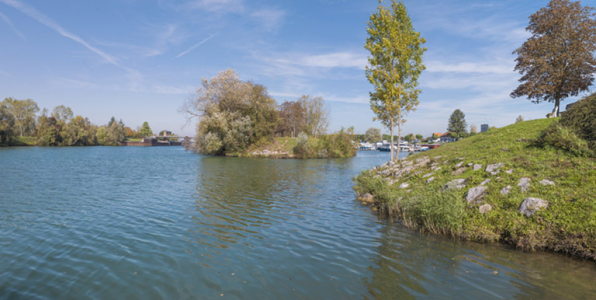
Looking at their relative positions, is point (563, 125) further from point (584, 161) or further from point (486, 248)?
point (486, 248)

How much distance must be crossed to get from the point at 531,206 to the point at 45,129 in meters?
133

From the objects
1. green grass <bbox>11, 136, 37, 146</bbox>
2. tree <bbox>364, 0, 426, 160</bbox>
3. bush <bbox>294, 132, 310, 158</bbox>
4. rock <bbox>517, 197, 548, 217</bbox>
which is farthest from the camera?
green grass <bbox>11, 136, 37, 146</bbox>

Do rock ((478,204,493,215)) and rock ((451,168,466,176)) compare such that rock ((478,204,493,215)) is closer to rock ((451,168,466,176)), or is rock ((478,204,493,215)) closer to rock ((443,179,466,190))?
rock ((443,179,466,190))

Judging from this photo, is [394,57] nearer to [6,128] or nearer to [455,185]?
[455,185]

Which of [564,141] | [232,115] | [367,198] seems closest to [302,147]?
[232,115]

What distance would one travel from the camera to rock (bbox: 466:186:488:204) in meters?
11.0

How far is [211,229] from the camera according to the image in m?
11.5

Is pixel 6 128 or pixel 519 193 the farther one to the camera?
pixel 6 128

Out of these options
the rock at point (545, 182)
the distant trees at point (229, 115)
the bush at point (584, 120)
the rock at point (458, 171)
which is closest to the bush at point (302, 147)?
the distant trees at point (229, 115)

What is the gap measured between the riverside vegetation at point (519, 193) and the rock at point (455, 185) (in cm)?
4

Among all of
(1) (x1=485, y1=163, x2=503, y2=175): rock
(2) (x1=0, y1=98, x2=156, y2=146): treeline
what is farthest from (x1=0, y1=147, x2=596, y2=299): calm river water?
(2) (x1=0, y1=98, x2=156, y2=146): treeline

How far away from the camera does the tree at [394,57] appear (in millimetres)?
24438

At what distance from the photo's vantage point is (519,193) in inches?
400

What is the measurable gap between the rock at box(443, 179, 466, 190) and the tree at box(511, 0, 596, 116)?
21075 mm
